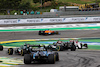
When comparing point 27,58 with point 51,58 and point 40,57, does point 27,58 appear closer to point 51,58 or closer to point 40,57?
point 40,57

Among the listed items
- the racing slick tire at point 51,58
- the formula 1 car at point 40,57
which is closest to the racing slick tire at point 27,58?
the formula 1 car at point 40,57

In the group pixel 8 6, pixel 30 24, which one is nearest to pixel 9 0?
pixel 8 6

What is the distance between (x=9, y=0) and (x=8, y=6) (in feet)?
6.85

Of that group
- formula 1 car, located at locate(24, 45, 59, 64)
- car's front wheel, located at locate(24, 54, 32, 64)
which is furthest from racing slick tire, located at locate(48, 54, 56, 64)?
car's front wheel, located at locate(24, 54, 32, 64)

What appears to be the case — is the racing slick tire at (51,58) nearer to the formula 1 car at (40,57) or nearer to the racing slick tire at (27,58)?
the formula 1 car at (40,57)

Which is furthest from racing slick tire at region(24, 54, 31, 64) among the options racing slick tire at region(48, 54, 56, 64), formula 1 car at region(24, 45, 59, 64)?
racing slick tire at region(48, 54, 56, 64)

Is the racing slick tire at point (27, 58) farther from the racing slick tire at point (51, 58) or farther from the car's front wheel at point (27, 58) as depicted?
the racing slick tire at point (51, 58)

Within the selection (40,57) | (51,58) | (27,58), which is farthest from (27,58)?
(51,58)

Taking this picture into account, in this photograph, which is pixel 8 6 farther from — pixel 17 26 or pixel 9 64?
pixel 9 64

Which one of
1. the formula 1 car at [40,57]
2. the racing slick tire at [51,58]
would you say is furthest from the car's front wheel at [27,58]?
the racing slick tire at [51,58]

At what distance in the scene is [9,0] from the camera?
80.5 metres

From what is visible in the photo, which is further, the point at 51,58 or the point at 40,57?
the point at 40,57

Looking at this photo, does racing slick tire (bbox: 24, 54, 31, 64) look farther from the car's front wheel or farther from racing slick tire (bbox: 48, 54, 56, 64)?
racing slick tire (bbox: 48, 54, 56, 64)

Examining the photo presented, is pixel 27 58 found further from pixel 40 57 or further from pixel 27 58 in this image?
pixel 40 57
